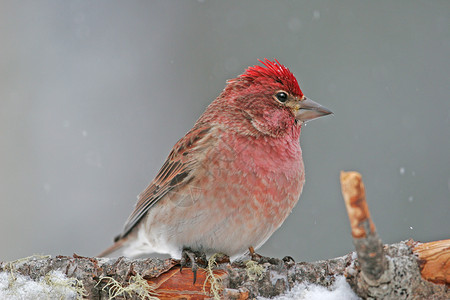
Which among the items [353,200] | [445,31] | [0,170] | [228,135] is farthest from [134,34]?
[353,200]

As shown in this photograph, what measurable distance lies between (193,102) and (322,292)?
6194 mm

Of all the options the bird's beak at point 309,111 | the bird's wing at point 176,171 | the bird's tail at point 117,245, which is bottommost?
the bird's tail at point 117,245

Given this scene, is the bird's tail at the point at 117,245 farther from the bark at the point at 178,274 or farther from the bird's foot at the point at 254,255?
the bark at the point at 178,274

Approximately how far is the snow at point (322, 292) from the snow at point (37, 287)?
125cm

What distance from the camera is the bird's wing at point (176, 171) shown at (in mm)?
4617

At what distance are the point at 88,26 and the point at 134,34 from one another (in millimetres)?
868

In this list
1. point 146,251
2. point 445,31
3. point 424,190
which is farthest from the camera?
point 445,31

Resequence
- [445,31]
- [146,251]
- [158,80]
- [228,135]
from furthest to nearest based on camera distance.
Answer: [158,80]
[445,31]
[146,251]
[228,135]

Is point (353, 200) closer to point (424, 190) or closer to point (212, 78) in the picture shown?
point (424, 190)

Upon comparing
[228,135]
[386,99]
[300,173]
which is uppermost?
[386,99]

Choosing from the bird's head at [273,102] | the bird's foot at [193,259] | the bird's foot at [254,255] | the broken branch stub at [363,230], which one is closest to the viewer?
the broken branch stub at [363,230]

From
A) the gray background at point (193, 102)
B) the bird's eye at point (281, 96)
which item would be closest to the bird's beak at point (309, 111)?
the bird's eye at point (281, 96)

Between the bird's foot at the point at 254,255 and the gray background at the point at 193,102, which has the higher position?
the gray background at the point at 193,102

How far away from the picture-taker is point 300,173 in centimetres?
466
